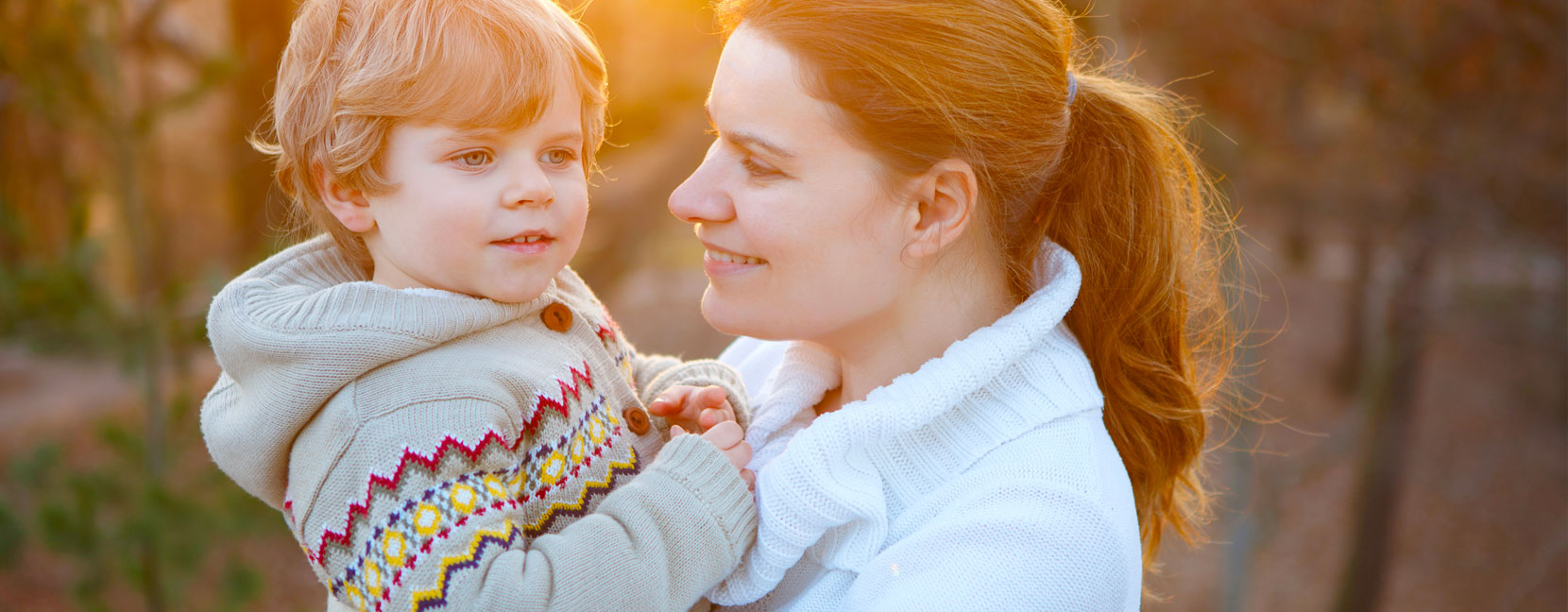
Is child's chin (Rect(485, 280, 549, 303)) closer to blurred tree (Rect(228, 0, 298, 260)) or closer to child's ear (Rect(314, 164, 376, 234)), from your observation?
child's ear (Rect(314, 164, 376, 234))

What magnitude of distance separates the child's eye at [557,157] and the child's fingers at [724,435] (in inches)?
19.4

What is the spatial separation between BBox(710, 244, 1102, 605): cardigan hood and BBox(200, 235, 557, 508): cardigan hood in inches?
20.2

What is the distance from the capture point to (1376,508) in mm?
6078

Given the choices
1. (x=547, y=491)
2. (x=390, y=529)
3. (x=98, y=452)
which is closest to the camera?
(x=390, y=529)

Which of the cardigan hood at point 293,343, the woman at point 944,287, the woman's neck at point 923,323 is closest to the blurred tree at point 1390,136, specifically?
the woman at point 944,287

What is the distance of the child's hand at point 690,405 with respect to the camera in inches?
72.2

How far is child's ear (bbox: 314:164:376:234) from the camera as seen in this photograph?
5.22 feet

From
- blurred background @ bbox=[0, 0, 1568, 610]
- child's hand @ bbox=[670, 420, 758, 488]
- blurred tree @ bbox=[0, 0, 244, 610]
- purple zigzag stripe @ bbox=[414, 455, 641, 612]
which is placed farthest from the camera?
blurred background @ bbox=[0, 0, 1568, 610]

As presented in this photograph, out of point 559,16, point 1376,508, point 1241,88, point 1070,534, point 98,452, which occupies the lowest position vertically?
point 1376,508

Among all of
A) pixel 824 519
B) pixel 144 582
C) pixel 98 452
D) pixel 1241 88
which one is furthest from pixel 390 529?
pixel 98 452

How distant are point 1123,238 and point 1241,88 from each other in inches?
230

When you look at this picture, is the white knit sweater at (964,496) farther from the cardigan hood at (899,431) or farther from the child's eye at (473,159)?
the child's eye at (473,159)

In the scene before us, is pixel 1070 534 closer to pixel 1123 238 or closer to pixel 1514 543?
pixel 1123 238

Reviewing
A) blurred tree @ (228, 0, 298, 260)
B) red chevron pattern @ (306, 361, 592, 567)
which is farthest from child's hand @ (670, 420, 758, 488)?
blurred tree @ (228, 0, 298, 260)
